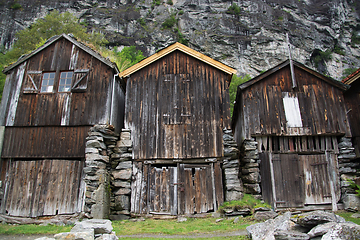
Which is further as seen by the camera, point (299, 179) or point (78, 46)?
point (78, 46)

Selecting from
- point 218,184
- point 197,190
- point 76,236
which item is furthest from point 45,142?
point 218,184

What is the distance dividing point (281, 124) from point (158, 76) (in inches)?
284

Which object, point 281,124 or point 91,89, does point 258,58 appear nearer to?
point 281,124

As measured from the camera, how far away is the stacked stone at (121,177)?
1306cm

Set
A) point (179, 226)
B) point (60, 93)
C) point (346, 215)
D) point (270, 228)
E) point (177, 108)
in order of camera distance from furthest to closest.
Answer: point (177, 108)
point (60, 93)
point (346, 215)
point (179, 226)
point (270, 228)

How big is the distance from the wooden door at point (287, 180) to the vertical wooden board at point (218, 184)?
263 centimetres

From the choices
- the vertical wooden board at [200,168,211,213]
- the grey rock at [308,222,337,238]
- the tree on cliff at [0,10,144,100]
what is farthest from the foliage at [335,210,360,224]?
the tree on cliff at [0,10,144,100]

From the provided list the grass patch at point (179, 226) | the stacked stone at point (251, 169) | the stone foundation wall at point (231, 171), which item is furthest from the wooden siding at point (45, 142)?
the stacked stone at point (251, 169)

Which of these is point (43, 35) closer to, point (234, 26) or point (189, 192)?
point (189, 192)

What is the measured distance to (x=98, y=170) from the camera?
12633 mm

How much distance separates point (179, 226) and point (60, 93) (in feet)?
30.3

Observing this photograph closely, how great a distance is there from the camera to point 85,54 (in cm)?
1495

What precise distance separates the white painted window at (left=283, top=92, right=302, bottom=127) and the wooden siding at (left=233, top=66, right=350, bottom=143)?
0.51ft

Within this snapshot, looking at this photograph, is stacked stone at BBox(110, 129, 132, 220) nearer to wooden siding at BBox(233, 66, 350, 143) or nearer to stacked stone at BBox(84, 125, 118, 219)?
stacked stone at BBox(84, 125, 118, 219)
